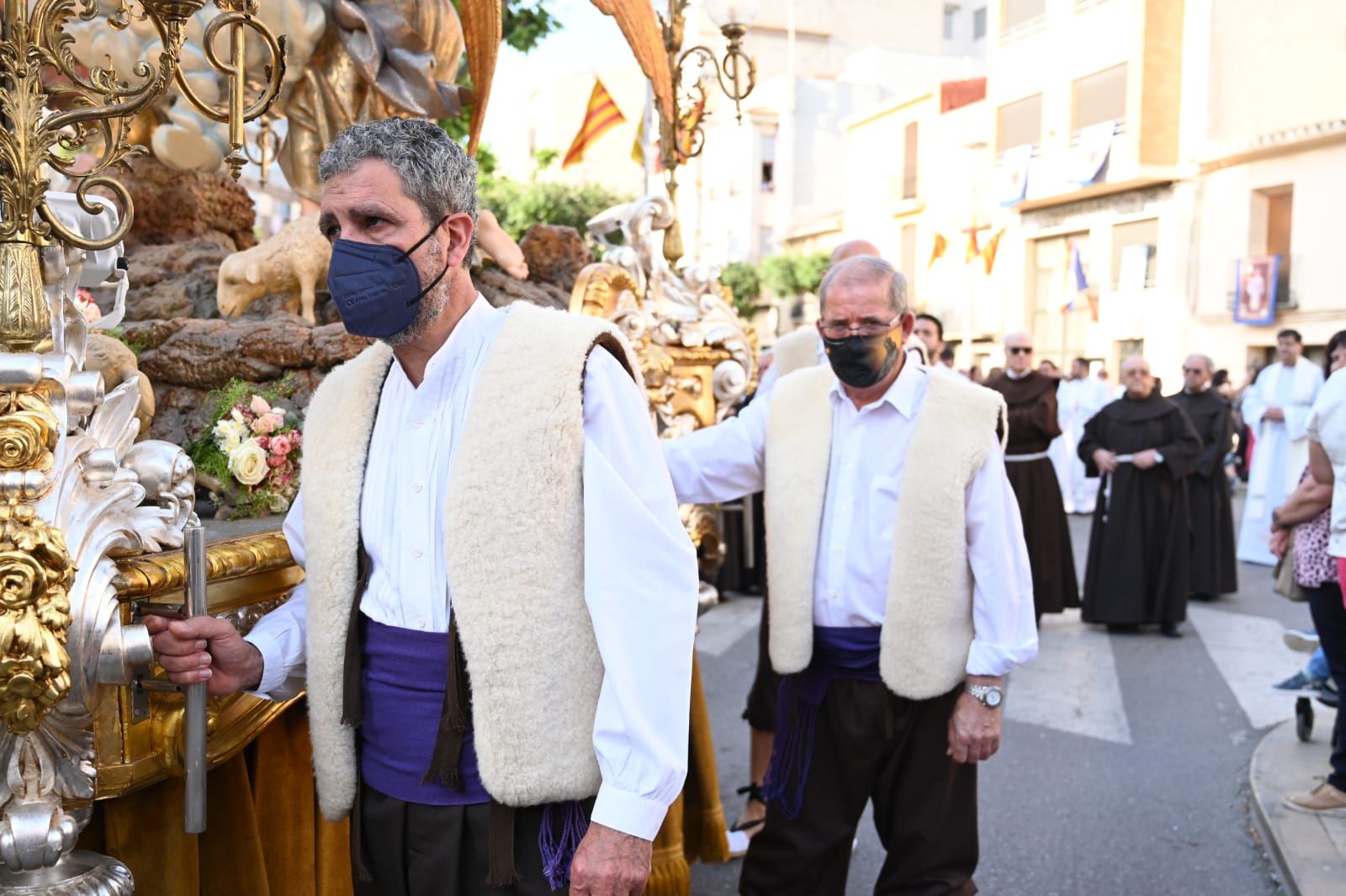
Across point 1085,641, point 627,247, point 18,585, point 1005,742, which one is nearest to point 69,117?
point 18,585

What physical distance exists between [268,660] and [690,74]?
190 inches

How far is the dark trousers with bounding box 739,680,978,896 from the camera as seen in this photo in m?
3.19

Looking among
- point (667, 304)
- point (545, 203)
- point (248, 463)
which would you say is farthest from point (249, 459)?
point (545, 203)

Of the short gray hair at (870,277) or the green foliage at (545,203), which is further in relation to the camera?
the green foliage at (545,203)

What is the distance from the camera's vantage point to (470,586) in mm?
1903

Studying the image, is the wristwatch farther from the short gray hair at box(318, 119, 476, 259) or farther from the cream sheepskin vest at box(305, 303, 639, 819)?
the short gray hair at box(318, 119, 476, 259)

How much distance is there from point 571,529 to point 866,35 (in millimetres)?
45501

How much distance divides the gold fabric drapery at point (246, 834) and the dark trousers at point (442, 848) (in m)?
0.52

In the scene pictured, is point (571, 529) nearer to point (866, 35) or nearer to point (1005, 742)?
point (1005, 742)

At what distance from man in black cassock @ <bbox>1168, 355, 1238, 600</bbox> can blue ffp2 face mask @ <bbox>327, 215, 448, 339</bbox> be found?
8370 mm

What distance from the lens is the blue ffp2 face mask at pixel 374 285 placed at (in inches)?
76.1

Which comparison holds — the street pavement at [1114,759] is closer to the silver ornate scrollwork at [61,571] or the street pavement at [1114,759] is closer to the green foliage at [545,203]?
the silver ornate scrollwork at [61,571]

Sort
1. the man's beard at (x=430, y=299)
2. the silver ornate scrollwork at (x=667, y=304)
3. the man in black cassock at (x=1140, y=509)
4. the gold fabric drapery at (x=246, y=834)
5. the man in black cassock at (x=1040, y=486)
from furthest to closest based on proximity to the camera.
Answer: the man in black cassock at (x=1140, y=509) → the man in black cassock at (x=1040, y=486) → the silver ornate scrollwork at (x=667, y=304) → the gold fabric drapery at (x=246, y=834) → the man's beard at (x=430, y=299)

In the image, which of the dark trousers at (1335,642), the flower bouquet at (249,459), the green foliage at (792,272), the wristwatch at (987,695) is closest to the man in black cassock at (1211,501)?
the dark trousers at (1335,642)
